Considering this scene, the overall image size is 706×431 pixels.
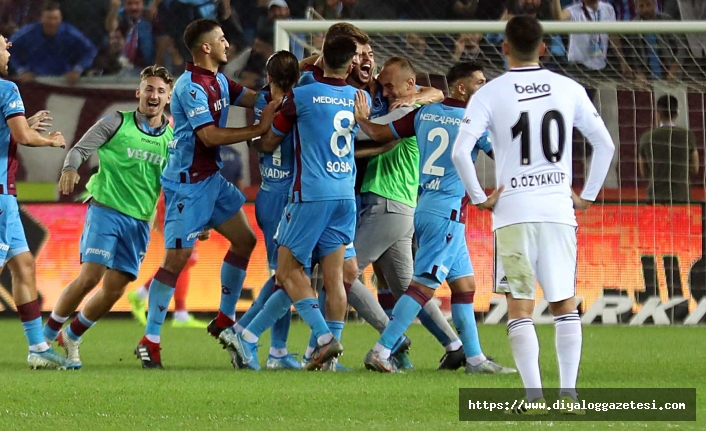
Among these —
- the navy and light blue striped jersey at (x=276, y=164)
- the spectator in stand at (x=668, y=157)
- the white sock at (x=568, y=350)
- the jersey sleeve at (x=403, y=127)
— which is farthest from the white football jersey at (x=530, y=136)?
the spectator in stand at (x=668, y=157)

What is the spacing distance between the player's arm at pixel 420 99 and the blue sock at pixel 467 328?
4.40ft

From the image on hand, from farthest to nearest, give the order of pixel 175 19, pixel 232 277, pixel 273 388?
pixel 175 19 → pixel 232 277 → pixel 273 388

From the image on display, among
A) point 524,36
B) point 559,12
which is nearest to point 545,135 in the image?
point 524,36

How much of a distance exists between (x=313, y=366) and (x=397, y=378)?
653 millimetres

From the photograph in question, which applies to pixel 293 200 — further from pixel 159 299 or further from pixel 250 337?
pixel 159 299

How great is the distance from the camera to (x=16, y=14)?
14.0m

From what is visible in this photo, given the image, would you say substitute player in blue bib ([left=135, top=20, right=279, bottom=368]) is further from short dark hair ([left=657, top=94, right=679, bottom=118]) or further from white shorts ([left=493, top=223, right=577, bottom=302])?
short dark hair ([left=657, top=94, right=679, bottom=118])

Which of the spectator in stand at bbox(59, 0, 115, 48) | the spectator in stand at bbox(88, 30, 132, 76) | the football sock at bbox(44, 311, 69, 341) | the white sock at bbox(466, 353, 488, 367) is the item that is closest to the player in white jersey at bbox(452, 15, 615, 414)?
the white sock at bbox(466, 353, 488, 367)

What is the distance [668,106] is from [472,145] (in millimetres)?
7167

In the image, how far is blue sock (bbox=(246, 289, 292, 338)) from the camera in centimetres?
704

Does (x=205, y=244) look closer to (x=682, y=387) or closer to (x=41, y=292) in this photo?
(x=41, y=292)

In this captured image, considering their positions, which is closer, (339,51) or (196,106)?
(339,51)

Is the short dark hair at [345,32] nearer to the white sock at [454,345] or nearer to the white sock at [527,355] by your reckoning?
the white sock at [454,345]

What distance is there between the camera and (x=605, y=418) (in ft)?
16.2
